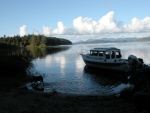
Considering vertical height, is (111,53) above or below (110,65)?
above

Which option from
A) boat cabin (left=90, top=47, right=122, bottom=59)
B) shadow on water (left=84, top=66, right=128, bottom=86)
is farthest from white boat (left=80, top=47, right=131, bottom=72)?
shadow on water (left=84, top=66, right=128, bottom=86)

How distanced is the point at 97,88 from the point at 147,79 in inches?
619

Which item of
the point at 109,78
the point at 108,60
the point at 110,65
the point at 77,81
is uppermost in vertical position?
the point at 108,60

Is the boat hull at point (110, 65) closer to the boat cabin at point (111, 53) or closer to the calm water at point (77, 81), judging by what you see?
the boat cabin at point (111, 53)

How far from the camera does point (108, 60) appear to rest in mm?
47938

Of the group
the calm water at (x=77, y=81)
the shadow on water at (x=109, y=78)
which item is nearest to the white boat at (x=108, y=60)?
the shadow on water at (x=109, y=78)

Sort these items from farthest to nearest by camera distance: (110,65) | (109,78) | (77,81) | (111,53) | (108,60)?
(111,53) < (108,60) < (110,65) < (109,78) < (77,81)

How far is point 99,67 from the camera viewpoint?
165 feet

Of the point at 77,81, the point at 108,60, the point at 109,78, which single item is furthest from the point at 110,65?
the point at 77,81

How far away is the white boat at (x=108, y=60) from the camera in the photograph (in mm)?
44531

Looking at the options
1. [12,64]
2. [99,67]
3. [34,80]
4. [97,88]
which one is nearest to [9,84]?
[34,80]

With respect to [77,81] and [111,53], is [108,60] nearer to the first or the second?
[111,53]

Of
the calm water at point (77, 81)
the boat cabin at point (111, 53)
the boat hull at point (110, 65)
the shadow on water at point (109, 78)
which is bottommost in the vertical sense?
Answer: the shadow on water at point (109, 78)

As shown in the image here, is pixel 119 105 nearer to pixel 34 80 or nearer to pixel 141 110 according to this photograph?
pixel 141 110
